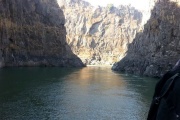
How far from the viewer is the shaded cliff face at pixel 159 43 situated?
120 m

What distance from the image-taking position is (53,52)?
193750 mm

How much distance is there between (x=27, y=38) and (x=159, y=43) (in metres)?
85.2

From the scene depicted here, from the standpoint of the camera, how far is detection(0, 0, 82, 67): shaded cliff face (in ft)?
539

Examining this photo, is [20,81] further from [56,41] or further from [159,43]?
[56,41]

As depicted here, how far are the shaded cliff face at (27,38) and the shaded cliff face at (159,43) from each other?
5419 cm

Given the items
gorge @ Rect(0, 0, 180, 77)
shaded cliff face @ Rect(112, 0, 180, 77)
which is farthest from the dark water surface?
gorge @ Rect(0, 0, 180, 77)

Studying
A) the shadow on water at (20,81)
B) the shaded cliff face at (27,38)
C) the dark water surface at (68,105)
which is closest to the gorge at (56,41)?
the shaded cliff face at (27,38)

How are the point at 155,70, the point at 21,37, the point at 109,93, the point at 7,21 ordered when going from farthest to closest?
1. the point at 21,37
2. the point at 7,21
3. the point at 155,70
4. the point at 109,93

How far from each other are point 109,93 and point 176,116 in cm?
6901

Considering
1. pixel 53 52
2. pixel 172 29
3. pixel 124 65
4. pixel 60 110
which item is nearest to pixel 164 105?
pixel 60 110

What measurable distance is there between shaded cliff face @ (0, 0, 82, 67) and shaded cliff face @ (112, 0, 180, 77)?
54.2 m

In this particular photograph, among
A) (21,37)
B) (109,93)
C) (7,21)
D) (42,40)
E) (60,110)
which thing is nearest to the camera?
(60,110)

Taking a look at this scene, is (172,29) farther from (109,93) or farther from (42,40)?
(42,40)

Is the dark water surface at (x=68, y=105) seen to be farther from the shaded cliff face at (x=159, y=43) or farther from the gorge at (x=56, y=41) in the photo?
the gorge at (x=56, y=41)
